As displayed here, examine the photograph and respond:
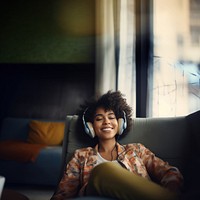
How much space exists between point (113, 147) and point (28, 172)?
151cm

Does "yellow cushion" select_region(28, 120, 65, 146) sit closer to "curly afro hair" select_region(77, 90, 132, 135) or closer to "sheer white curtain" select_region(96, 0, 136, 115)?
"sheer white curtain" select_region(96, 0, 136, 115)

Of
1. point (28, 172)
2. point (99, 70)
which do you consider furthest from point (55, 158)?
point (99, 70)

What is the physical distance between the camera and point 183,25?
2.61m

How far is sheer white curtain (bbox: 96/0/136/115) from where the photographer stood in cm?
280

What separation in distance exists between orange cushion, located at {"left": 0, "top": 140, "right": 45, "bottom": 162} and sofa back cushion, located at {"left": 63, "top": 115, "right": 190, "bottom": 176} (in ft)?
4.00

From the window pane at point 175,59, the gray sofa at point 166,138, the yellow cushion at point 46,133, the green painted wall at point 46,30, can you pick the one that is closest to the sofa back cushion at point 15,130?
the yellow cushion at point 46,133

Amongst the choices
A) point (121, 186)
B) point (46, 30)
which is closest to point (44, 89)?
point (46, 30)

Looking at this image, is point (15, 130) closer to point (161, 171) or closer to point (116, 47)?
point (116, 47)

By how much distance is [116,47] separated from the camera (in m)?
3.08

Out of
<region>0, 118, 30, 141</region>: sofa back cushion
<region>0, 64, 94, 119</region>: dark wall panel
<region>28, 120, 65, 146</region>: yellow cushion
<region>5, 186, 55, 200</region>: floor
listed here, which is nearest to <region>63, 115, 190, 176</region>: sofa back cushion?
<region>5, 186, 55, 200</region>: floor

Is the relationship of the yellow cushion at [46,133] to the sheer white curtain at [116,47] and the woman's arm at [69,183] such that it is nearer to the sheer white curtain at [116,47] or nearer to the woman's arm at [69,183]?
the sheer white curtain at [116,47]

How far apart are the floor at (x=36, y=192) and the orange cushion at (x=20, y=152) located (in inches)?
10.7

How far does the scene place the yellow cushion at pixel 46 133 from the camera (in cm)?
296

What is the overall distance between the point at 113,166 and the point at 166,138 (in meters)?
0.46
